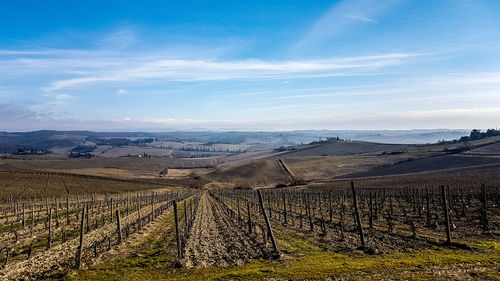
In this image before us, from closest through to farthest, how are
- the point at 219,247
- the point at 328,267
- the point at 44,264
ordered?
the point at 328,267 → the point at 44,264 → the point at 219,247

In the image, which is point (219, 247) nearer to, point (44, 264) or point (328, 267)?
point (328, 267)

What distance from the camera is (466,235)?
19.1 metres

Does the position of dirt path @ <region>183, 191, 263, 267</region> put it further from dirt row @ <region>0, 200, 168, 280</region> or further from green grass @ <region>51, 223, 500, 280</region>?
dirt row @ <region>0, 200, 168, 280</region>

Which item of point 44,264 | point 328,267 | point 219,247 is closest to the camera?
point 328,267

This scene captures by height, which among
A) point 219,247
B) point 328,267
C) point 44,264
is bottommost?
point 219,247

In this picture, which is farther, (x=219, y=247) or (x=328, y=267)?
(x=219, y=247)

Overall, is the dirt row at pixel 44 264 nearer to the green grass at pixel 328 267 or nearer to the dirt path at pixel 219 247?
the green grass at pixel 328 267

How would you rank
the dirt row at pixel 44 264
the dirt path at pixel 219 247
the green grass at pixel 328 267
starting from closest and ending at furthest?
the green grass at pixel 328 267, the dirt row at pixel 44 264, the dirt path at pixel 219 247

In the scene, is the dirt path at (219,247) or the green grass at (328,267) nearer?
the green grass at (328,267)

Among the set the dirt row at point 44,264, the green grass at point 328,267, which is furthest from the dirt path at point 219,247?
the dirt row at point 44,264

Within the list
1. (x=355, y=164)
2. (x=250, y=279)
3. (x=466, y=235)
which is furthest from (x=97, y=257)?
(x=355, y=164)

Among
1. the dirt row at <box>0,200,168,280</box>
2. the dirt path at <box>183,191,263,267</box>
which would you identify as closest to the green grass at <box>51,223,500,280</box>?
the dirt path at <box>183,191,263,267</box>

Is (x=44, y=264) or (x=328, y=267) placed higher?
(x=328, y=267)

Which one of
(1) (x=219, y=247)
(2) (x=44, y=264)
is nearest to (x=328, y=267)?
(1) (x=219, y=247)
